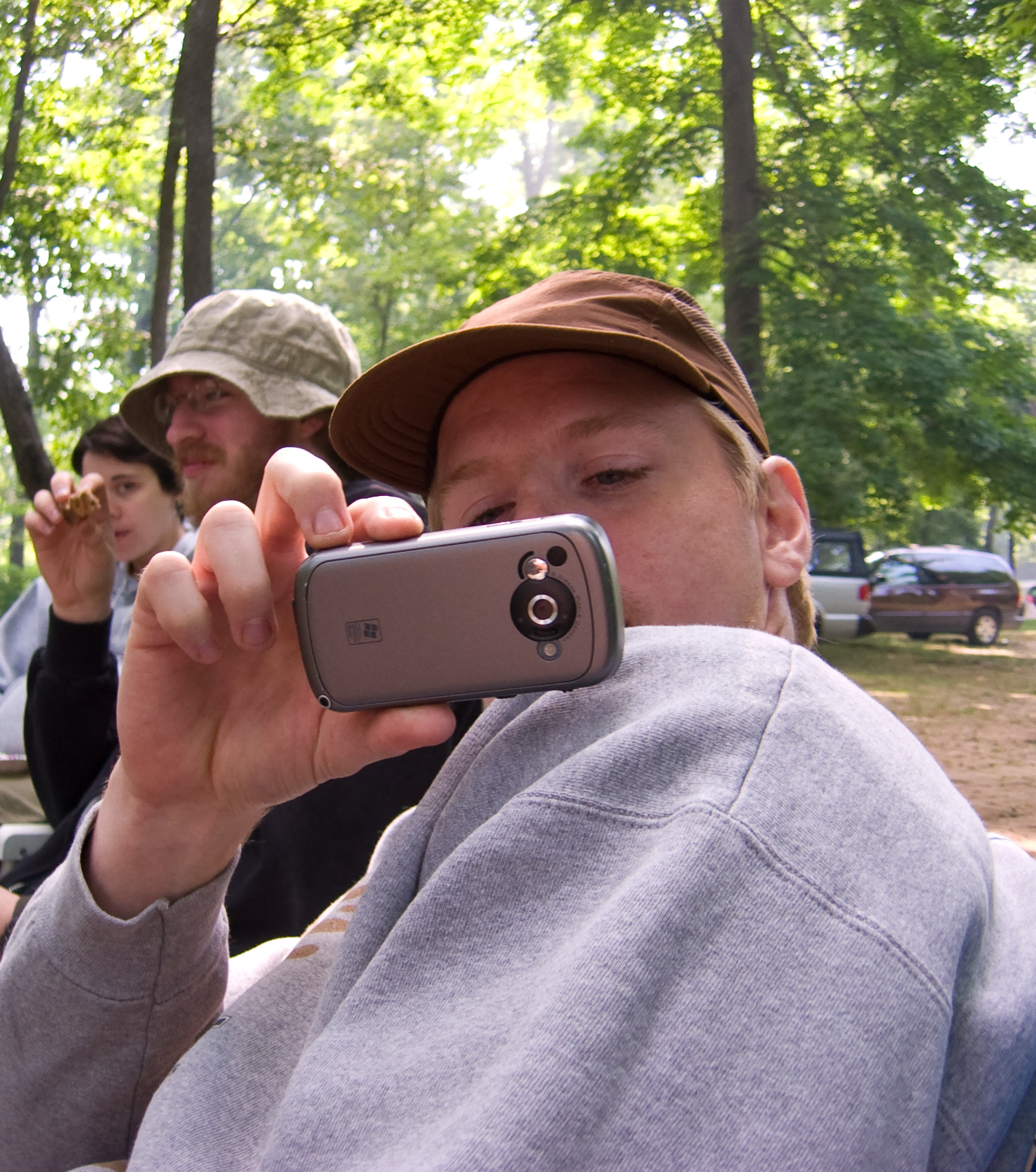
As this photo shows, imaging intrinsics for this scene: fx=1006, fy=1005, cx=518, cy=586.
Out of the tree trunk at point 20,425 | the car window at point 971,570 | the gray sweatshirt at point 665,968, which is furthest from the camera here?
the tree trunk at point 20,425

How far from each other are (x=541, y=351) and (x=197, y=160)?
4521 mm

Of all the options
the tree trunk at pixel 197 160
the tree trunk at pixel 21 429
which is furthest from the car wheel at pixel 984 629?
the tree trunk at pixel 21 429

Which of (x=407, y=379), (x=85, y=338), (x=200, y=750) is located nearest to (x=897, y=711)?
(x=407, y=379)

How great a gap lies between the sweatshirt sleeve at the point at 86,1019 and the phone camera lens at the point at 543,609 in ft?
1.69

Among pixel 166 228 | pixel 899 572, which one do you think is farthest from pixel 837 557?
pixel 166 228

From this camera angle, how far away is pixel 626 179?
515cm

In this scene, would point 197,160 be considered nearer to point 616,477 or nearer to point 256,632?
point 616,477

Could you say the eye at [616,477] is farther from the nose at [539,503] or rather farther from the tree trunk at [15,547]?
the tree trunk at [15,547]

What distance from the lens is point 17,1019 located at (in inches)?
41.6

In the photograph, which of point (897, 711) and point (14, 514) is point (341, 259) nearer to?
point (897, 711)

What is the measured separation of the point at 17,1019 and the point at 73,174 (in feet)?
19.5

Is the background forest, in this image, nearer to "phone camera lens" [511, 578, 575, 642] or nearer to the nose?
the nose

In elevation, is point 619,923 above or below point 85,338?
below

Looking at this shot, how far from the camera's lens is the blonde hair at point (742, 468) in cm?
137
